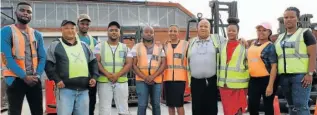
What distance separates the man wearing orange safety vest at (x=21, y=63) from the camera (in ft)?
14.2

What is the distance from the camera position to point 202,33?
17.1ft

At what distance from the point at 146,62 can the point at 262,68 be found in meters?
1.91

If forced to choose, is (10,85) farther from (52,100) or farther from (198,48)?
(52,100)

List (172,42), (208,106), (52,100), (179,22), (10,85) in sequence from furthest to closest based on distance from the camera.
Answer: (179,22), (52,100), (172,42), (208,106), (10,85)

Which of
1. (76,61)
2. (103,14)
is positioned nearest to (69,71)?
(76,61)

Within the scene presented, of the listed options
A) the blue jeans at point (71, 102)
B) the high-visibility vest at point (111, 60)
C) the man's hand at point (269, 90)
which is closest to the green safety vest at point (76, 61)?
the blue jeans at point (71, 102)

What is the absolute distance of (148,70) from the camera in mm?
5613

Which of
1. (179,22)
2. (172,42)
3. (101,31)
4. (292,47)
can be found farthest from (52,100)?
(179,22)

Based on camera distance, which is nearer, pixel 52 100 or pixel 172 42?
pixel 172 42

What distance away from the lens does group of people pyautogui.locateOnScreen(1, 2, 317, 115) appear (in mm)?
4457

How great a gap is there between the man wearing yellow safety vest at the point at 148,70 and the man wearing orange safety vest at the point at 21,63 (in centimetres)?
166

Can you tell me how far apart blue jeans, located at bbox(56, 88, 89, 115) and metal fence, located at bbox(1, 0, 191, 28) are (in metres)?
22.9

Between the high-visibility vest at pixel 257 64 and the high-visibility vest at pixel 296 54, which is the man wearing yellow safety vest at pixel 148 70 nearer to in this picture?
the high-visibility vest at pixel 257 64

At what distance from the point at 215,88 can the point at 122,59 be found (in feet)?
5.17
